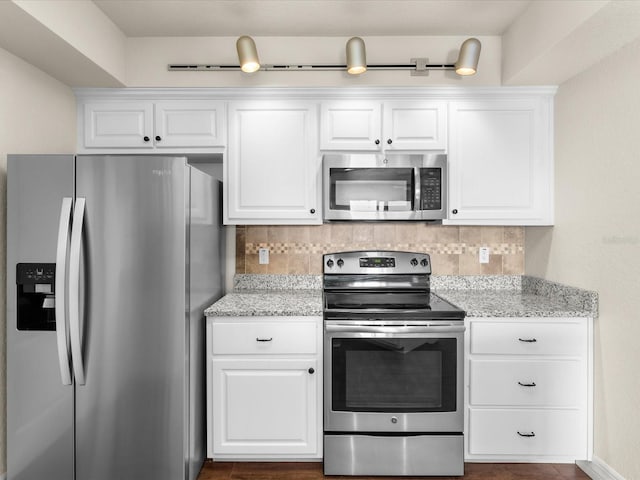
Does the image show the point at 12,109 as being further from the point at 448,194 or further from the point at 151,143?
the point at 448,194

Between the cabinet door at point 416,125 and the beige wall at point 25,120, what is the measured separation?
1.91 meters

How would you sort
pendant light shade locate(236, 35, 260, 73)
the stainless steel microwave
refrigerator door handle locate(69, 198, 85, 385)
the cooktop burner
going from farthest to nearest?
the cooktop burner
the stainless steel microwave
pendant light shade locate(236, 35, 260, 73)
refrigerator door handle locate(69, 198, 85, 385)

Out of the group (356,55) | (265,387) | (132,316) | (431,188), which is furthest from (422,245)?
(132,316)

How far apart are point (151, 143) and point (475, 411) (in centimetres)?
243

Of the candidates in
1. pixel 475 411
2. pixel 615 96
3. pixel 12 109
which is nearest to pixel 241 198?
pixel 12 109

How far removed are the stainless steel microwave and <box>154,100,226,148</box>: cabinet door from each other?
70 centimetres

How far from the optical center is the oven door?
2.28m

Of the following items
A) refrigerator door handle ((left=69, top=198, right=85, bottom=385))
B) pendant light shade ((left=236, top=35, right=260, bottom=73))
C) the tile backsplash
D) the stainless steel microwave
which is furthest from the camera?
the tile backsplash

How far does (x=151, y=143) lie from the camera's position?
2.71 metres

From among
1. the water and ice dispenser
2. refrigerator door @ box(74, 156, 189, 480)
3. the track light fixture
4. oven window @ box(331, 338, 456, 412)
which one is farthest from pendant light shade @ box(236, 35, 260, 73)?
oven window @ box(331, 338, 456, 412)

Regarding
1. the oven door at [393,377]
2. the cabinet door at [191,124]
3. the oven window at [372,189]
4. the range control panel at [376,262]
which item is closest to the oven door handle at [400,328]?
the oven door at [393,377]

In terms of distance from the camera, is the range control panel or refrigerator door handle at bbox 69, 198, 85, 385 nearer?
refrigerator door handle at bbox 69, 198, 85, 385

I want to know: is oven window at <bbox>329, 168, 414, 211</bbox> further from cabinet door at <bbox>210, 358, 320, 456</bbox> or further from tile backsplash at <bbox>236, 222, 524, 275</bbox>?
cabinet door at <bbox>210, 358, 320, 456</bbox>

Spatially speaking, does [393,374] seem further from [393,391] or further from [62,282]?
[62,282]
